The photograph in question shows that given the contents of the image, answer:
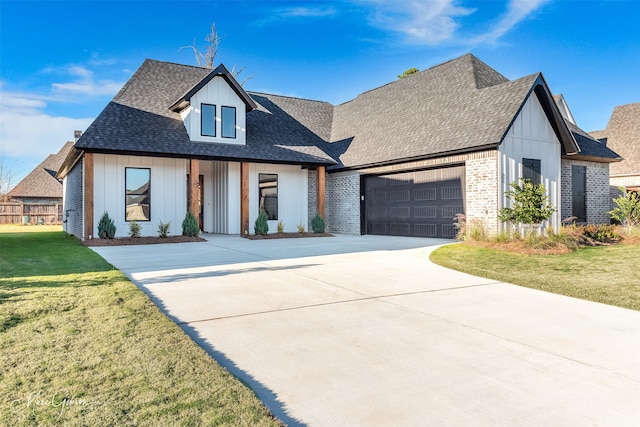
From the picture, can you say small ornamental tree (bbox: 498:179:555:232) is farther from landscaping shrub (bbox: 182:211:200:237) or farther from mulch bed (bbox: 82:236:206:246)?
landscaping shrub (bbox: 182:211:200:237)

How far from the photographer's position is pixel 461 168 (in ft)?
48.4

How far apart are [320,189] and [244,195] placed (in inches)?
137

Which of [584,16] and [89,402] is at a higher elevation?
[584,16]

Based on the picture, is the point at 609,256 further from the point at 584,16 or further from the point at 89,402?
the point at 584,16

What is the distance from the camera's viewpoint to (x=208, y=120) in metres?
17.0

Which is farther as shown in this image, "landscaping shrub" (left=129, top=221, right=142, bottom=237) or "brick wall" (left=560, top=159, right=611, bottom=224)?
"brick wall" (left=560, top=159, right=611, bottom=224)

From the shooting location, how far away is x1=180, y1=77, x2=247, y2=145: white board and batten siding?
54.6ft

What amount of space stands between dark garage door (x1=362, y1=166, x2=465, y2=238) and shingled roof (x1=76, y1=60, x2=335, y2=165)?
8.96 ft

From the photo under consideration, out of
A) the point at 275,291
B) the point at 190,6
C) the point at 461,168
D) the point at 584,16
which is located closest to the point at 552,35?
the point at 584,16

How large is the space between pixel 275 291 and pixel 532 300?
366 centimetres

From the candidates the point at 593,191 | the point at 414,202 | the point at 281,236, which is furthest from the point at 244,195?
the point at 593,191

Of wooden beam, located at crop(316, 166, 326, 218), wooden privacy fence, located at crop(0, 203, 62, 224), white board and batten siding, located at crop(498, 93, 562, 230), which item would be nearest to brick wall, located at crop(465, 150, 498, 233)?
white board and batten siding, located at crop(498, 93, 562, 230)

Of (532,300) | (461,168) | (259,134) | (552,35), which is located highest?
(552,35)

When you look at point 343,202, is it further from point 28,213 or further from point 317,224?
point 28,213
